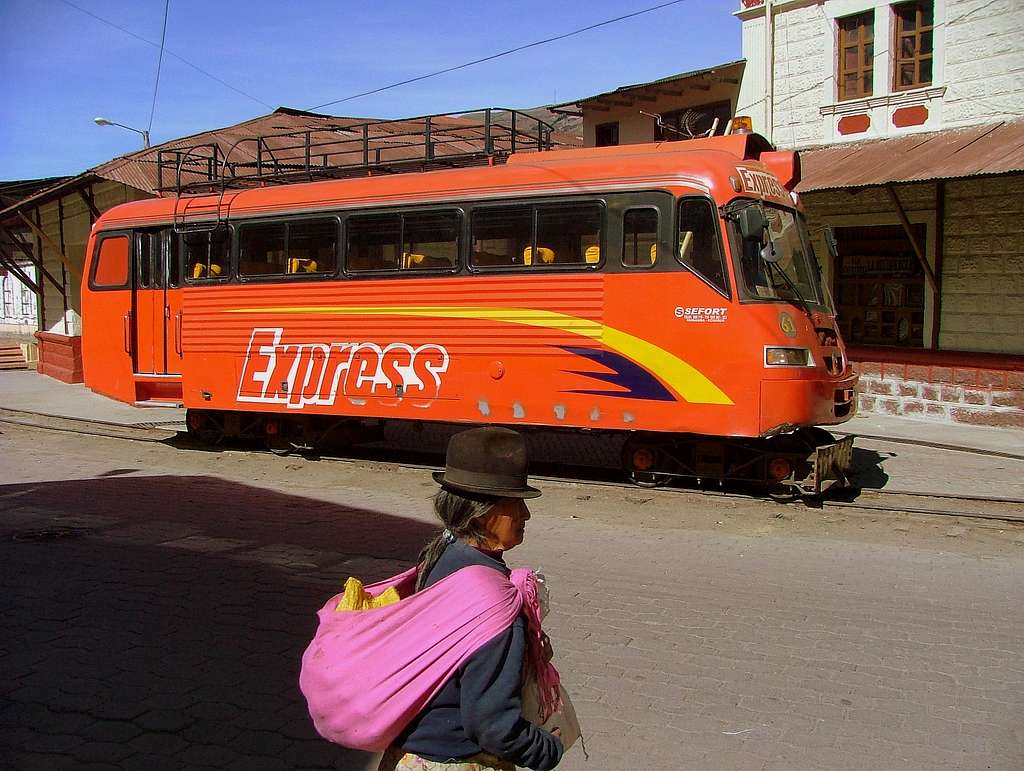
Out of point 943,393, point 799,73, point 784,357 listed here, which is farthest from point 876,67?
point 784,357

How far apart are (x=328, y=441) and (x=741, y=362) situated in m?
6.22

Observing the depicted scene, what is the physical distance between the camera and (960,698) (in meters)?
4.80

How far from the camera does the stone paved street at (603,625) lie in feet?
14.1

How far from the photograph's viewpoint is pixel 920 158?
14.1m

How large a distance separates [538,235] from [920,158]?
7.07m

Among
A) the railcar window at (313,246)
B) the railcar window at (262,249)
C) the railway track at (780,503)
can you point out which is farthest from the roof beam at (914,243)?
the railcar window at (262,249)

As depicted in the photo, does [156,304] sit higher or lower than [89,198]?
lower

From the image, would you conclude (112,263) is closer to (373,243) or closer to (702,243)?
(373,243)

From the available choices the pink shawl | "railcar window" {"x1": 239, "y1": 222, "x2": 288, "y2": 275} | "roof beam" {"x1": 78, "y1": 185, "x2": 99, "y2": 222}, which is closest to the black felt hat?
the pink shawl

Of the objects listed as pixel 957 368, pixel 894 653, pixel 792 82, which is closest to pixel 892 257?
pixel 957 368

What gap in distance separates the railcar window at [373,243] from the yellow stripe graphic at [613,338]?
0.61m

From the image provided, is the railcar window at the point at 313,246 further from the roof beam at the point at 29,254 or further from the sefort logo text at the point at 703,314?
the roof beam at the point at 29,254

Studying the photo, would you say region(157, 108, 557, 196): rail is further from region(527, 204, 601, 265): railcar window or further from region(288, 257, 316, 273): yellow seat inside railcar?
region(527, 204, 601, 265): railcar window

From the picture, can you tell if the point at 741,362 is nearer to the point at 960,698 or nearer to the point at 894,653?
the point at 894,653
